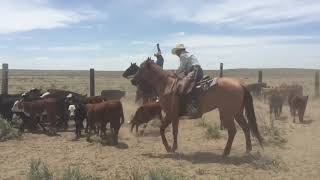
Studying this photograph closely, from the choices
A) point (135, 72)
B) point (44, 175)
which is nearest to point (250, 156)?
point (135, 72)

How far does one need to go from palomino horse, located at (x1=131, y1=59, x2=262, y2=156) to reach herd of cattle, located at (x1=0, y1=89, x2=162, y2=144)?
136 centimetres

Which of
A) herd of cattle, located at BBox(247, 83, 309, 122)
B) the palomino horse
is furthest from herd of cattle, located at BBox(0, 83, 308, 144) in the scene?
herd of cattle, located at BBox(247, 83, 309, 122)

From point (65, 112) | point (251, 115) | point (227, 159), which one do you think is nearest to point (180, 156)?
point (227, 159)

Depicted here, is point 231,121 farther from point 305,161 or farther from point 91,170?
point 91,170

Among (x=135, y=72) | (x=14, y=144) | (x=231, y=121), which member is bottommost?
(x=14, y=144)

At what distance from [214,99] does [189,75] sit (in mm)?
742

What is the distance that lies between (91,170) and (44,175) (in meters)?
1.14

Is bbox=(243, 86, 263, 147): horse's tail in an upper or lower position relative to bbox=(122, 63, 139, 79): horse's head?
lower

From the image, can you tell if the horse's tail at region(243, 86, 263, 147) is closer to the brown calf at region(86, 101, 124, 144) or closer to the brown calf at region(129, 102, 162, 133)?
the brown calf at region(86, 101, 124, 144)

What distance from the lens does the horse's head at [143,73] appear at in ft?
38.6

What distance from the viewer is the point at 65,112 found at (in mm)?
15070

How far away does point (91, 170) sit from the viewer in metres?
9.23

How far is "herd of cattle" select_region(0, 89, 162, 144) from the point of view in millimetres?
12641

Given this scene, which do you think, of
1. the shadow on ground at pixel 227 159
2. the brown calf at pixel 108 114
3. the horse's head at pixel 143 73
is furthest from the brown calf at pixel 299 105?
the horse's head at pixel 143 73
